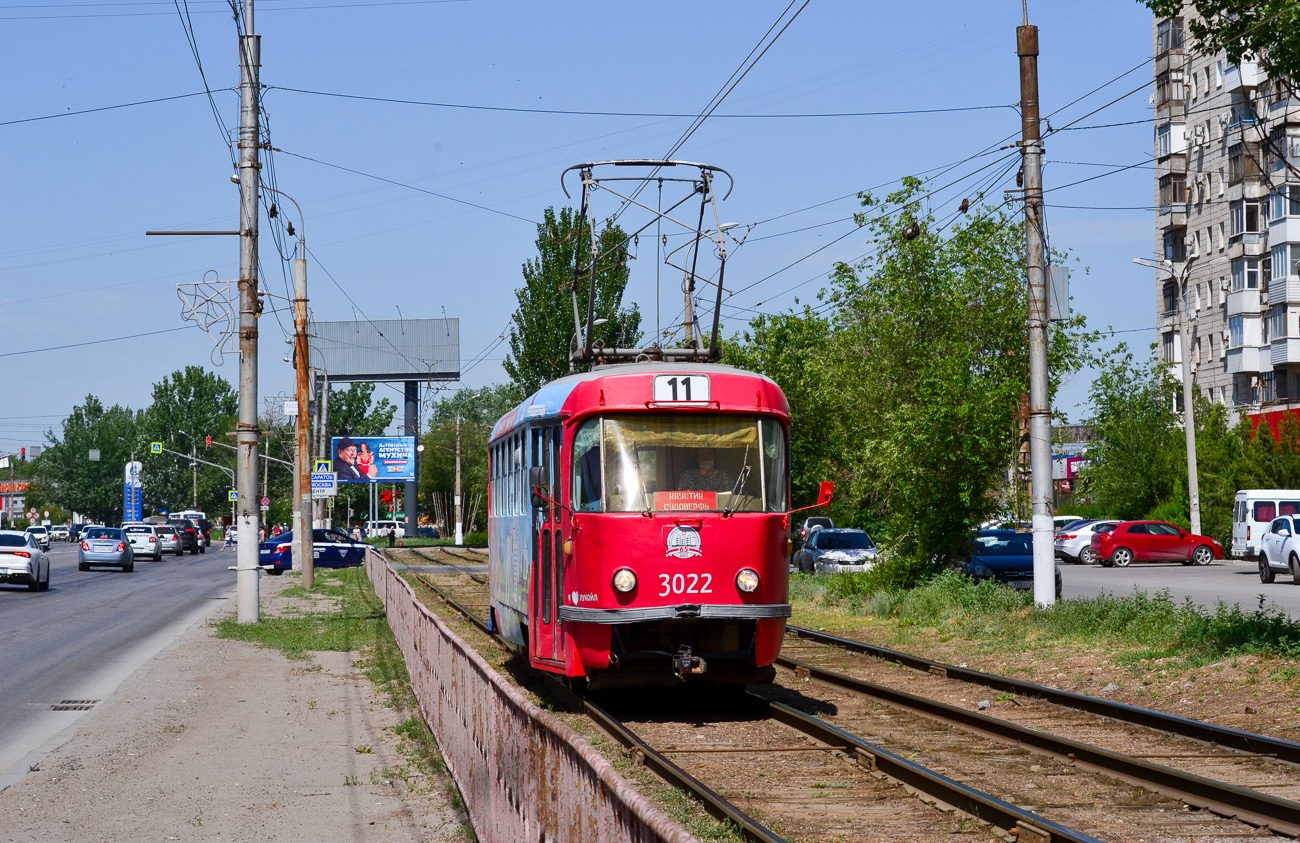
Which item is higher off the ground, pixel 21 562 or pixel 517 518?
pixel 517 518

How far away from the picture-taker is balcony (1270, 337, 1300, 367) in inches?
2279

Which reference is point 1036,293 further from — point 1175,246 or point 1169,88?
point 1169,88

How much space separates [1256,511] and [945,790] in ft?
126

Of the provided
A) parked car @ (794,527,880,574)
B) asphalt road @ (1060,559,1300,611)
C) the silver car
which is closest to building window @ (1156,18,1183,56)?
asphalt road @ (1060,559,1300,611)

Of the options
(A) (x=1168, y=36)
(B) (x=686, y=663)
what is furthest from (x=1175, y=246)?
(B) (x=686, y=663)

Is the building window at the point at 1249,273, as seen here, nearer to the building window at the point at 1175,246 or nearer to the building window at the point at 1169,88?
the building window at the point at 1175,246

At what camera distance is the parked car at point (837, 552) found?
36.7 m

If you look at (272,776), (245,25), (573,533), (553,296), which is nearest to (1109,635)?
(573,533)

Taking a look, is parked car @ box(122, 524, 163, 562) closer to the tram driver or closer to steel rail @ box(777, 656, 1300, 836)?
steel rail @ box(777, 656, 1300, 836)

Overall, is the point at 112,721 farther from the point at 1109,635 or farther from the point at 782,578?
the point at 1109,635

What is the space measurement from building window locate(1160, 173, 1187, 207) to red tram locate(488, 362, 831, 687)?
63.0 m

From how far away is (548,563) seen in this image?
43.2 feet

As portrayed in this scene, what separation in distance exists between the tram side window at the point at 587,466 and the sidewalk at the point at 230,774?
2691 mm

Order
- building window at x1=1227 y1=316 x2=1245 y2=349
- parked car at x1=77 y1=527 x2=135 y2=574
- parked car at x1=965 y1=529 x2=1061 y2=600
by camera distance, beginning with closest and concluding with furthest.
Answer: parked car at x1=965 y1=529 x2=1061 y2=600 < parked car at x1=77 y1=527 x2=135 y2=574 < building window at x1=1227 y1=316 x2=1245 y2=349
